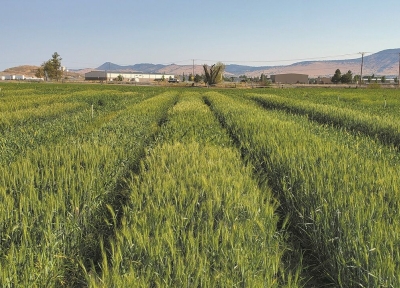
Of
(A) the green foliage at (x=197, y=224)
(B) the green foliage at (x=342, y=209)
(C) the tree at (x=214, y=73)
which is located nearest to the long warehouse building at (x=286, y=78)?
(C) the tree at (x=214, y=73)

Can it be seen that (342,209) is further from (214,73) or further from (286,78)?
(286,78)

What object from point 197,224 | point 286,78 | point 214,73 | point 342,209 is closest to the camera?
point 197,224

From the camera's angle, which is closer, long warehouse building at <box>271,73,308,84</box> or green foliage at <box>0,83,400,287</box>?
green foliage at <box>0,83,400,287</box>

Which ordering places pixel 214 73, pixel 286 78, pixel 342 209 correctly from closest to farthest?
pixel 342 209, pixel 214 73, pixel 286 78

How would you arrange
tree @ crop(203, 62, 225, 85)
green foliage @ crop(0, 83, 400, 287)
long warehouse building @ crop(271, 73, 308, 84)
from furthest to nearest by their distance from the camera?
long warehouse building @ crop(271, 73, 308, 84), tree @ crop(203, 62, 225, 85), green foliage @ crop(0, 83, 400, 287)

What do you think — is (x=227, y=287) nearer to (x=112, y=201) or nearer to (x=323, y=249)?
(x=323, y=249)

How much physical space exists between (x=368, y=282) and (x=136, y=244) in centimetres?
130

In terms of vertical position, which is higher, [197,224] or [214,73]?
[214,73]

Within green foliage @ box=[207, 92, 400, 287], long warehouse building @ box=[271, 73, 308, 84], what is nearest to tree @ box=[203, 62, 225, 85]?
green foliage @ box=[207, 92, 400, 287]

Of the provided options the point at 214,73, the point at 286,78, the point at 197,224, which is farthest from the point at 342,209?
the point at 286,78

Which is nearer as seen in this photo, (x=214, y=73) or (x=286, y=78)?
(x=214, y=73)

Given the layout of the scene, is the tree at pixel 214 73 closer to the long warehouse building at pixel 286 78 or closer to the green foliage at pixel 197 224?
the green foliage at pixel 197 224

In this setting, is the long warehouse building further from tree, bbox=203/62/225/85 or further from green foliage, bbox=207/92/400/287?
green foliage, bbox=207/92/400/287

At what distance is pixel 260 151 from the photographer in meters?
5.30
